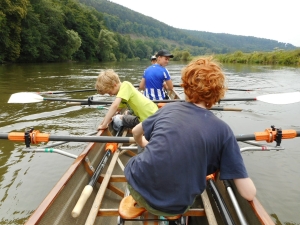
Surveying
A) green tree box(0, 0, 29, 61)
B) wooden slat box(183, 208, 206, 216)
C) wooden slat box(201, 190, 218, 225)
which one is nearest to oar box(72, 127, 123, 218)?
wooden slat box(183, 208, 206, 216)

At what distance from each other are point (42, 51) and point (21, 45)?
3717 millimetres

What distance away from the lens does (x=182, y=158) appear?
1.65 m

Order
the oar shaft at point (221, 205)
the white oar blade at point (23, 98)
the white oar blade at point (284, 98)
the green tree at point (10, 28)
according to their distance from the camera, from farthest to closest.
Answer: the green tree at point (10, 28), the white oar blade at point (23, 98), the white oar blade at point (284, 98), the oar shaft at point (221, 205)

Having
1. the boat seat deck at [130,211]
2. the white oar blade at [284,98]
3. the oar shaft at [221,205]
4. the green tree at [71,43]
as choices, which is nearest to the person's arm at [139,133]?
the boat seat deck at [130,211]

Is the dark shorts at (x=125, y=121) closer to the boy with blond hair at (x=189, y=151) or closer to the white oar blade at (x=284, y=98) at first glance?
the white oar blade at (x=284, y=98)

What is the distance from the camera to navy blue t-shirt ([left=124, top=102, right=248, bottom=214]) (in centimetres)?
166

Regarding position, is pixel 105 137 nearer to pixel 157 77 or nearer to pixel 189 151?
pixel 189 151

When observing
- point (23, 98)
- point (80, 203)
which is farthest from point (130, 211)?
point (23, 98)

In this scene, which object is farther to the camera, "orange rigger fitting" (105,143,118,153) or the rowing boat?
"orange rigger fitting" (105,143,118,153)

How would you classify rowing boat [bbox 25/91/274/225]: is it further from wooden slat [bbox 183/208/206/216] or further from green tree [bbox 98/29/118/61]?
green tree [bbox 98/29/118/61]

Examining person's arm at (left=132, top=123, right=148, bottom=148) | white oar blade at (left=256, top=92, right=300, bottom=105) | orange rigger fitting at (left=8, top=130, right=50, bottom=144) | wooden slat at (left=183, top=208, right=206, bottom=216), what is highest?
person's arm at (left=132, top=123, right=148, bottom=148)

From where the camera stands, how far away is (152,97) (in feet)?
22.2

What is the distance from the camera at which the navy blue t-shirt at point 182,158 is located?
166 centimetres

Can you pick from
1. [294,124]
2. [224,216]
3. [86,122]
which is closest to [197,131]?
[224,216]
